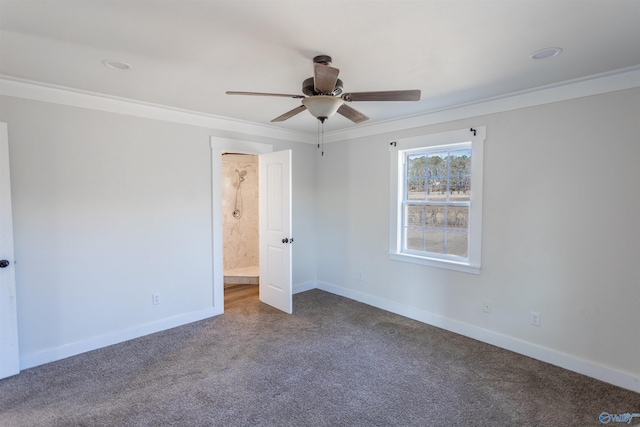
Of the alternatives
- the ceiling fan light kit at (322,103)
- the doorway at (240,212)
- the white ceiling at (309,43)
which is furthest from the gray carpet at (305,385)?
the doorway at (240,212)

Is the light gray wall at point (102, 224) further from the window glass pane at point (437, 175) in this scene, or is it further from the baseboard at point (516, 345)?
the window glass pane at point (437, 175)

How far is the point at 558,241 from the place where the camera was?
287 centimetres

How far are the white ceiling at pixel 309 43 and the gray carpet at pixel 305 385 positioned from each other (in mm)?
2490

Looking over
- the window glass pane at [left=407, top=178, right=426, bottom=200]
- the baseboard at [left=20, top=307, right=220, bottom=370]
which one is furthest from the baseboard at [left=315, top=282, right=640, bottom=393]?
the baseboard at [left=20, top=307, right=220, bottom=370]

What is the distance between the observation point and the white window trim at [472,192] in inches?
132

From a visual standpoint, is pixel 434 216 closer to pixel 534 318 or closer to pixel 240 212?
pixel 534 318

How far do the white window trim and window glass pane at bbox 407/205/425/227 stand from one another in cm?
11

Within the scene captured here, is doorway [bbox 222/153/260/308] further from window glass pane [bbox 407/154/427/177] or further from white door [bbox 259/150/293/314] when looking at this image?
window glass pane [bbox 407/154/427/177]

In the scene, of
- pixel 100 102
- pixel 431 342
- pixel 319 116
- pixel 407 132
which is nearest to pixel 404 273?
pixel 431 342

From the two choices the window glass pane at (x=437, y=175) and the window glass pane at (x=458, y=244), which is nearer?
the window glass pane at (x=458, y=244)

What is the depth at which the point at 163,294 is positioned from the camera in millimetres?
3652

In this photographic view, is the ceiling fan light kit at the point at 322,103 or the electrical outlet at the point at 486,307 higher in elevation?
the ceiling fan light kit at the point at 322,103

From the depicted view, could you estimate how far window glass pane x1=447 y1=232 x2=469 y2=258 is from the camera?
11.7ft

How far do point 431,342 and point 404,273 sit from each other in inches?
37.1
